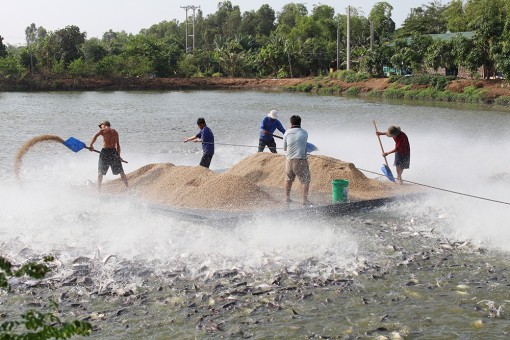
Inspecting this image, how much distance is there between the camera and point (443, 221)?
42.0 feet

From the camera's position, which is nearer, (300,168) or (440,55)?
(300,168)

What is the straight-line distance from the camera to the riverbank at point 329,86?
53594 millimetres

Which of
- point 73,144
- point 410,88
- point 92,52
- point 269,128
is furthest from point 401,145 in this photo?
point 92,52

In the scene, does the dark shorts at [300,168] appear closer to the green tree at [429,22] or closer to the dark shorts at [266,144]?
the dark shorts at [266,144]

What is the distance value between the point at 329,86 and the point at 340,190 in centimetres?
6319

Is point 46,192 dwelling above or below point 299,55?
below

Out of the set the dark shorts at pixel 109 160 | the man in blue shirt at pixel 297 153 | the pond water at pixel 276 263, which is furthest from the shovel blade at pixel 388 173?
the dark shorts at pixel 109 160

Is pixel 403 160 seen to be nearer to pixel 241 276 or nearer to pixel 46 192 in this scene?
pixel 241 276

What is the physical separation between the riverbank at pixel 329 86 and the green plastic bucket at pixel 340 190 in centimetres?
3890

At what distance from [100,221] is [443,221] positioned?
6690 mm

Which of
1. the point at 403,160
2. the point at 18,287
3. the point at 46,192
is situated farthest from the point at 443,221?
the point at 46,192

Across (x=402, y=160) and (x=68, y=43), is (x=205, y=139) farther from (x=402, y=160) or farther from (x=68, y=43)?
(x=68, y=43)

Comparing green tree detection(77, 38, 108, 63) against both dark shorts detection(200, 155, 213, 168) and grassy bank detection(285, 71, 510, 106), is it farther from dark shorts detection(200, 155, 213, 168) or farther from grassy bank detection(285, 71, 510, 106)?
dark shorts detection(200, 155, 213, 168)

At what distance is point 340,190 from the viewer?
13.4m
